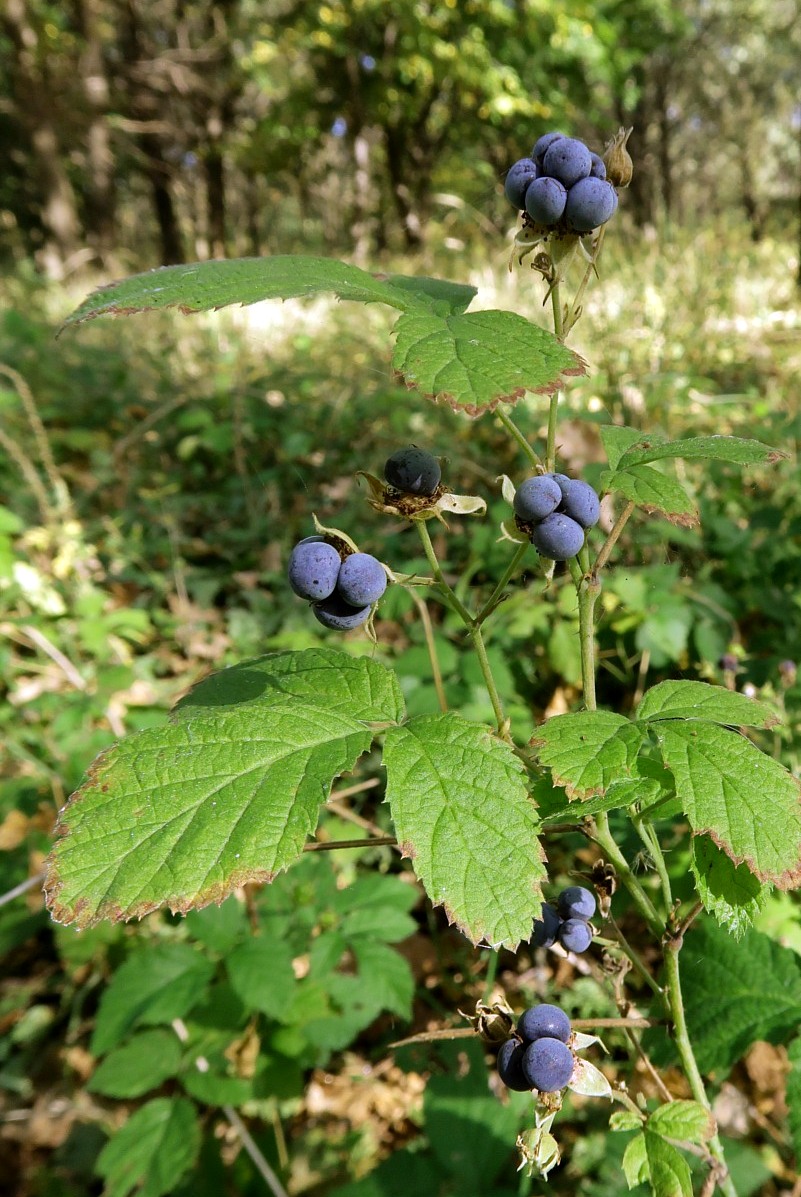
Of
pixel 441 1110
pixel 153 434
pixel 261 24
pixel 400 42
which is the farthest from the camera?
pixel 261 24

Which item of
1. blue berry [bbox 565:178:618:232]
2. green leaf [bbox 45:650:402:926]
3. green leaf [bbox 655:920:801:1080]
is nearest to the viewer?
green leaf [bbox 45:650:402:926]

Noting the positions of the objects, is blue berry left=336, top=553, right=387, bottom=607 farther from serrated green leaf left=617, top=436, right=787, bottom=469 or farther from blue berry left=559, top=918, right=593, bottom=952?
blue berry left=559, top=918, right=593, bottom=952

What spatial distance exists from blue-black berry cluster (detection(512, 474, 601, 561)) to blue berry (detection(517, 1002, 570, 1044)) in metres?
0.50

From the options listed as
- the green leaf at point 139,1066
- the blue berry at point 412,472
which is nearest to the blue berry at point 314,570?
the blue berry at point 412,472

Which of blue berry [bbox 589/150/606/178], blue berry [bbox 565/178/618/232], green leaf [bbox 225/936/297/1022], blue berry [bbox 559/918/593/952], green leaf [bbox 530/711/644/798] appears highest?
blue berry [bbox 589/150/606/178]

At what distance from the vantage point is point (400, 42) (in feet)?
40.1

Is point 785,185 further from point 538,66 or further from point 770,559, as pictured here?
Result: point 770,559

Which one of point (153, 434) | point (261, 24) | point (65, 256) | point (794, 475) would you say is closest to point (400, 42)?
point (261, 24)

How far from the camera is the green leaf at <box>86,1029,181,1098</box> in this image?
5.40 ft

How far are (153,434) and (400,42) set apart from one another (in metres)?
11.2

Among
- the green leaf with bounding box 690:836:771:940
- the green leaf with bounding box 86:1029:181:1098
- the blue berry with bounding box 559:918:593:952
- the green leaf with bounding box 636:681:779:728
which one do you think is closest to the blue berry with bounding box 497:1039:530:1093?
the blue berry with bounding box 559:918:593:952

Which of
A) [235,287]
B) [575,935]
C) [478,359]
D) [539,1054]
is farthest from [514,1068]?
[235,287]

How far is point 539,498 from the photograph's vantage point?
790mm

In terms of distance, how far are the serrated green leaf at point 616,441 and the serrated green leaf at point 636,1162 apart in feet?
2.71
